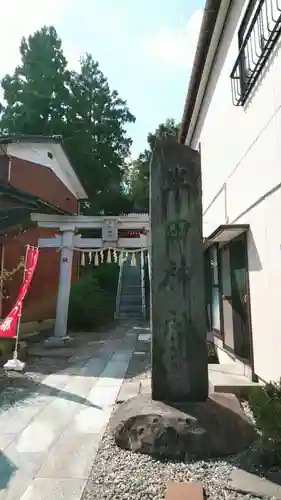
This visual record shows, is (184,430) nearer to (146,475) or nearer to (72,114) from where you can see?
(146,475)

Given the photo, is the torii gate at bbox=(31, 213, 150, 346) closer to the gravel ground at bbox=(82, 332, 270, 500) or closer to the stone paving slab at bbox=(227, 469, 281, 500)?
the gravel ground at bbox=(82, 332, 270, 500)

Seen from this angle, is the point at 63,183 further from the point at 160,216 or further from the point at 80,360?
the point at 160,216

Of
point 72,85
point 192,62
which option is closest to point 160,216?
point 192,62

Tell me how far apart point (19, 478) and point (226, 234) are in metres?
4.71

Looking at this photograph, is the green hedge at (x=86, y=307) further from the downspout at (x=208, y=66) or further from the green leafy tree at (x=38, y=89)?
the green leafy tree at (x=38, y=89)

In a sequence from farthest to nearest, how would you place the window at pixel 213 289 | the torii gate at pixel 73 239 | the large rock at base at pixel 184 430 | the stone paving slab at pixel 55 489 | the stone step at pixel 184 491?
the torii gate at pixel 73 239 < the window at pixel 213 289 < the large rock at base at pixel 184 430 < the stone paving slab at pixel 55 489 < the stone step at pixel 184 491

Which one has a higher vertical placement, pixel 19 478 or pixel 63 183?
pixel 63 183

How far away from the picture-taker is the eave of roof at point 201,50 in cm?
636

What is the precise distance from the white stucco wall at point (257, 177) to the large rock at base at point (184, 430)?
1084mm

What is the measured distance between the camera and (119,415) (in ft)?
13.7

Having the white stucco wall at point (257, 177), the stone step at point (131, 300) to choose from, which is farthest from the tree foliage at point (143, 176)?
the white stucco wall at point (257, 177)

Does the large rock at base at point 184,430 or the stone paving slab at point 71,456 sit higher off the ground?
the large rock at base at point 184,430

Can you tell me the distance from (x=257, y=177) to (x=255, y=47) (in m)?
1.85

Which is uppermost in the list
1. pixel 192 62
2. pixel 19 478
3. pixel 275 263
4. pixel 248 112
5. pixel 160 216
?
pixel 192 62
